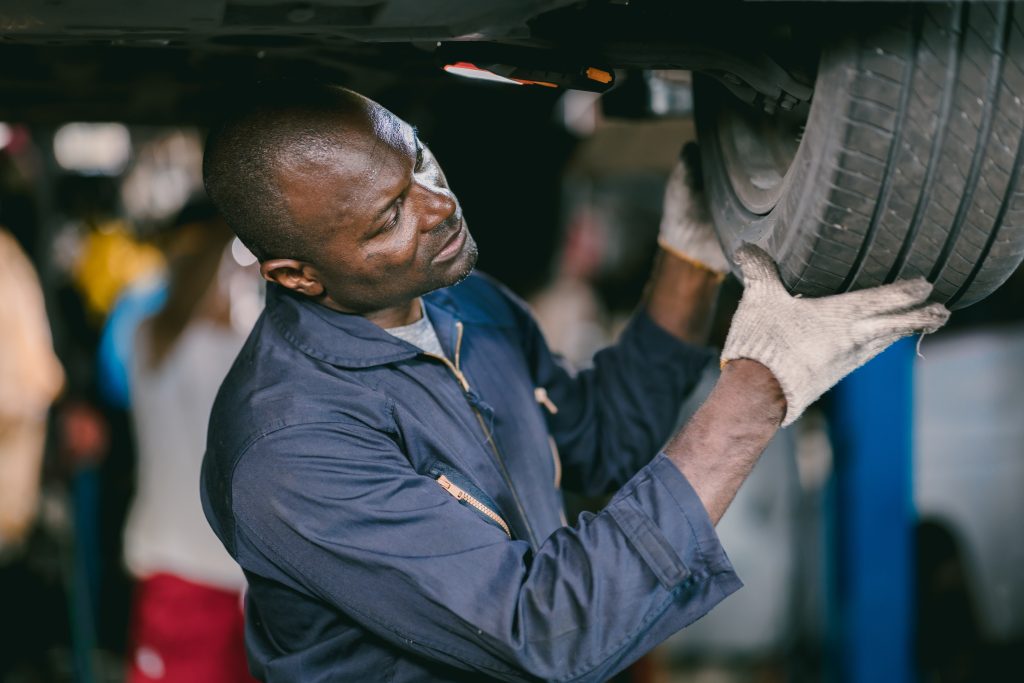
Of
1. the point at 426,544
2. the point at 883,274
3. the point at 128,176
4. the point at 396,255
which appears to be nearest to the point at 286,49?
the point at 396,255

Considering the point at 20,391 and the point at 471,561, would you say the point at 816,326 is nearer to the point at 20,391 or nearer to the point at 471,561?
the point at 471,561

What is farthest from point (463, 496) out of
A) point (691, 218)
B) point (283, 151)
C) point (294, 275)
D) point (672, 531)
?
point (691, 218)

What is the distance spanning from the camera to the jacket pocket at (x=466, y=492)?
51.9 inches

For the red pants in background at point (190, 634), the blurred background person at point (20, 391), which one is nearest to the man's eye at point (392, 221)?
the red pants in background at point (190, 634)

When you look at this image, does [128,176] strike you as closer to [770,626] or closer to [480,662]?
[770,626]

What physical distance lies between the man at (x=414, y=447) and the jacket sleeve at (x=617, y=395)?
0.16m

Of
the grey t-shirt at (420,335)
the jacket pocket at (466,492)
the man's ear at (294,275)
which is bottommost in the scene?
the jacket pocket at (466,492)

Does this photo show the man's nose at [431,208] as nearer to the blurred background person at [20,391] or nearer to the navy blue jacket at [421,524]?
the navy blue jacket at [421,524]

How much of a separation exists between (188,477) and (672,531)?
1793 millimetres

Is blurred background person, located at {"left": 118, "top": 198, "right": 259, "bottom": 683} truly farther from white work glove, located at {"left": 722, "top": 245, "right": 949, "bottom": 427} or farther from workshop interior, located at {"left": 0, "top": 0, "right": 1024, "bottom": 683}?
white work glove, located at {"left": 722, "top": 245, "right": 949, "bottom": 427}

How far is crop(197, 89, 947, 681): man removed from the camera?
1.18m

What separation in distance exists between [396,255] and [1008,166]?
0.73 m

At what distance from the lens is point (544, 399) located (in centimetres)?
167

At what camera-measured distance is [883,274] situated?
1.19 metres
